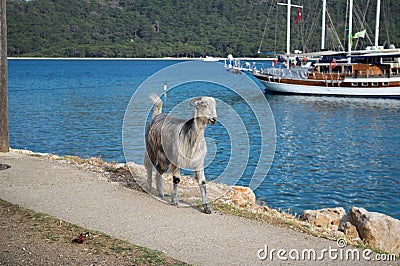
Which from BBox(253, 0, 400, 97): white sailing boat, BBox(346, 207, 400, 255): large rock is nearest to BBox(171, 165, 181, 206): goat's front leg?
BBox(346, 207, 400, 255): large rock

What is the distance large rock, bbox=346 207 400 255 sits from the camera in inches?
435

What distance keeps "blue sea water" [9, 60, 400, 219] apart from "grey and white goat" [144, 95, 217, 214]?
7.92 m

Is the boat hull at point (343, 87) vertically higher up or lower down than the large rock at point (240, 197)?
higher up

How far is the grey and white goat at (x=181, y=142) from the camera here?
9.85 meters

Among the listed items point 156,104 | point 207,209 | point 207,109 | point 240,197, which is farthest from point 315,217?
point 207,109

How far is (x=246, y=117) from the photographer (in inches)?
1724

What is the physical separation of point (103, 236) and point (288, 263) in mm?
2937

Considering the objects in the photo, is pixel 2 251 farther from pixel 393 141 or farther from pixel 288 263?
pixel 393 141

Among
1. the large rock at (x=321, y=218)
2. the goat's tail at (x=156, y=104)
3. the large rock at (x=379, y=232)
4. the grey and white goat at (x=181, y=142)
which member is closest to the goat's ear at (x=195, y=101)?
the grey and white goat at (x=181, y=142)

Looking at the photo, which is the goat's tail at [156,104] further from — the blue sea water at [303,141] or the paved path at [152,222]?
the blue sea water at [303,141]

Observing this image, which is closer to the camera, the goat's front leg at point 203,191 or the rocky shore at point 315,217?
the goat's front leg at point 203,191

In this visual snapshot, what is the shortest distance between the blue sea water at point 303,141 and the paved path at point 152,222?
822 centimetres

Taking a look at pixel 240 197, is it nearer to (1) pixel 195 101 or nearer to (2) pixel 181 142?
(2) pixel 181 142

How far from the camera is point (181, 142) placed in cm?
1045
